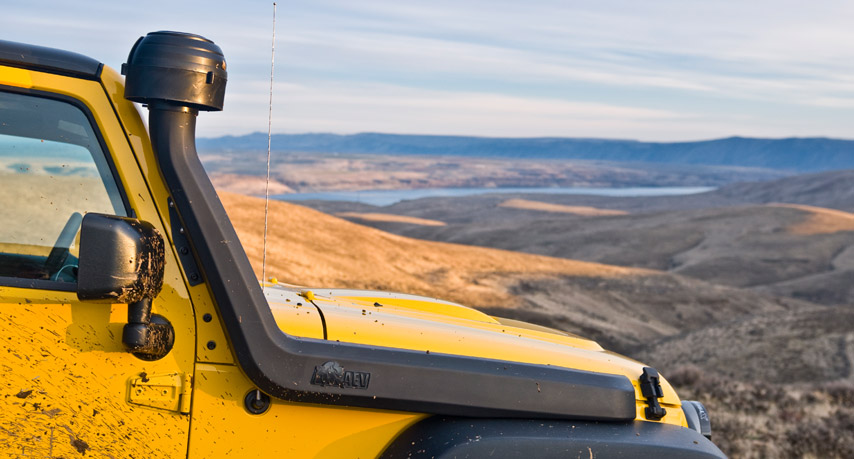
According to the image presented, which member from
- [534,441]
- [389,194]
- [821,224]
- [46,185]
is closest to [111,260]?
[46,185]

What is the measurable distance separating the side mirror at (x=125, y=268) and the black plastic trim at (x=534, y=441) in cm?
84

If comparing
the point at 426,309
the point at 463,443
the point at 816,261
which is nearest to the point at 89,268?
the point at 463,443

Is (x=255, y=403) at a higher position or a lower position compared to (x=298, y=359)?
lower

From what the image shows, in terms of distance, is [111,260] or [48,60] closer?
[111,260]

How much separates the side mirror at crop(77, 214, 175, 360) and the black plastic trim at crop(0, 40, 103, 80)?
0.50m

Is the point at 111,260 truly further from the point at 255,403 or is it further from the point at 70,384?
the point at 255,403

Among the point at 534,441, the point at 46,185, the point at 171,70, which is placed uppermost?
the point at 171,70

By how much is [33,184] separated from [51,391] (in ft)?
1.92

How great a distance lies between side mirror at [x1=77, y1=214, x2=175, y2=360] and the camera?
79.0 inches

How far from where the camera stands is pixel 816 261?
1793 inches

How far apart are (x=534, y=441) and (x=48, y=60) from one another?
1.80 metres

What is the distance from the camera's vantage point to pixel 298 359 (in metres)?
2.37

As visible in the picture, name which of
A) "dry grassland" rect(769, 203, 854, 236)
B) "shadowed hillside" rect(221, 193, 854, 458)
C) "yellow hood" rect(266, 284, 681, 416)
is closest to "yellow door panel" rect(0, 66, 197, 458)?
"yellow hood" rect(266, 284, 681, 416)

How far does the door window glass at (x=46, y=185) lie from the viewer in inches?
91.3
